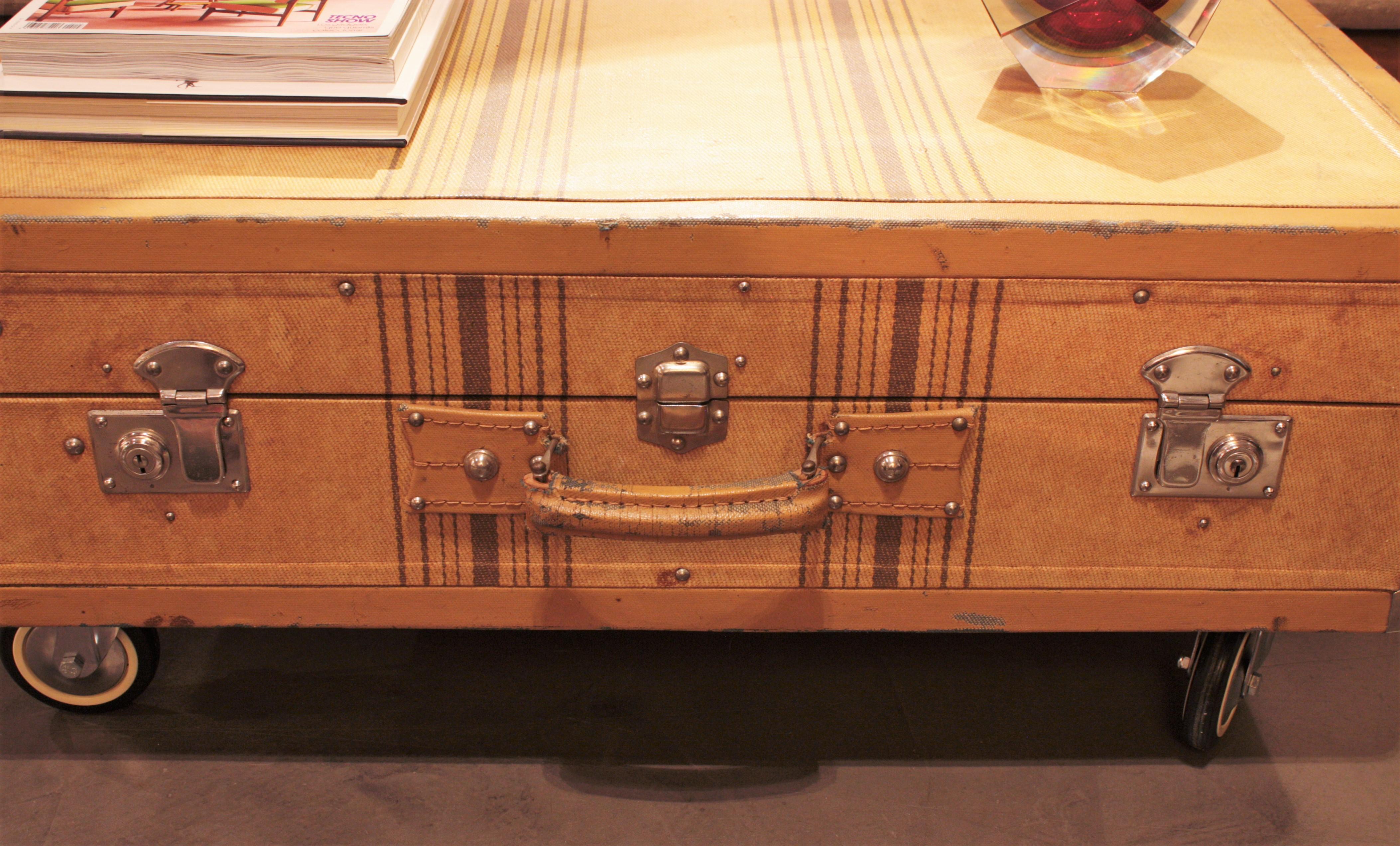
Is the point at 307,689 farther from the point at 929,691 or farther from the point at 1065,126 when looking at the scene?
the point at 1065,126

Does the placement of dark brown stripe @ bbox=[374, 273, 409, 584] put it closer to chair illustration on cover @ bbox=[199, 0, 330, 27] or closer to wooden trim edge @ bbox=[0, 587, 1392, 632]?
wooden trim edge @ bbox=[0, 587, 1392, 632]

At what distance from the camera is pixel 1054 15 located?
1.04 metres

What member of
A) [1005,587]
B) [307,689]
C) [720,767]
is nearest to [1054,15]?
[1005,587]

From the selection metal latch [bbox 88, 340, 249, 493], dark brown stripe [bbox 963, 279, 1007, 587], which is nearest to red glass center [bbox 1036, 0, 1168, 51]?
dark brown stripe [bbox 963, 279, 1007, 587]

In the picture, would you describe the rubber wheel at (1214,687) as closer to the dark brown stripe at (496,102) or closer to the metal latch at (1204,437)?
the metal latch at (1204,437)

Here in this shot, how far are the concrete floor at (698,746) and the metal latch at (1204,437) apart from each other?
35 cm

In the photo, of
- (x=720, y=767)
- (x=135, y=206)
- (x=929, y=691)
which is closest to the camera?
(x=135, y=206)

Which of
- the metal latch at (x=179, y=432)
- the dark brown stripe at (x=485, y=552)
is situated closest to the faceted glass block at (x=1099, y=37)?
the dark brown stripe at (x=485, y=552)

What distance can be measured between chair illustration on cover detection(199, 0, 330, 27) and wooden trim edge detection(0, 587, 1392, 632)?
50 centimetres

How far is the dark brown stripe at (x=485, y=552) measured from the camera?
1.00 metres

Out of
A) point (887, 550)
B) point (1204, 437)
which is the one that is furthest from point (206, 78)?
point (1204, 437)

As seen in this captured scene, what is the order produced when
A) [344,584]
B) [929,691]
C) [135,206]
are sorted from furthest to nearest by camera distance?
[929,691]
[344,584]
[135,206]

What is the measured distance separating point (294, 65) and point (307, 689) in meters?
0.67

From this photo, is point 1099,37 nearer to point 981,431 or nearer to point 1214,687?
point 981,431
